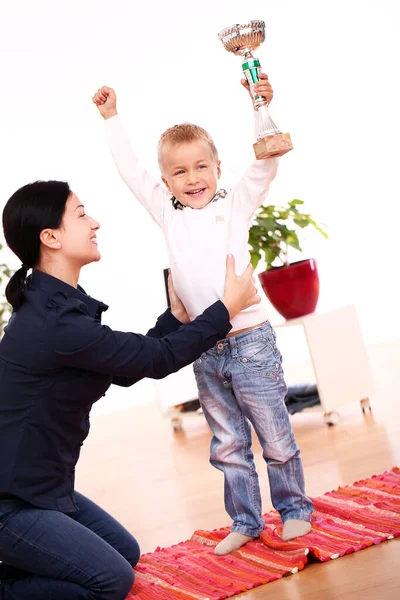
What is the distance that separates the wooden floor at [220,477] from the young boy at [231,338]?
0.25 meters

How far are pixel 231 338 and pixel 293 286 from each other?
1.38 metres

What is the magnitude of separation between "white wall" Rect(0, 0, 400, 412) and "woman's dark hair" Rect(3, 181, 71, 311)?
316 cm

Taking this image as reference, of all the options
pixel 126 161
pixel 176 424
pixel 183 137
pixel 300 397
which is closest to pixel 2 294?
pixel 176 424

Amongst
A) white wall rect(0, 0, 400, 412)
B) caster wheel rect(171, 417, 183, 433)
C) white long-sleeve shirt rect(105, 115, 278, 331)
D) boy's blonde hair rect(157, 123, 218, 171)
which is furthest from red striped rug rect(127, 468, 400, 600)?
white wall rect(0, 0, 400, 412)

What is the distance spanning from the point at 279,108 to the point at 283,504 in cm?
346

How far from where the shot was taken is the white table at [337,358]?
324 centimetres

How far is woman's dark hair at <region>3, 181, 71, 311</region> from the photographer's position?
183 cm

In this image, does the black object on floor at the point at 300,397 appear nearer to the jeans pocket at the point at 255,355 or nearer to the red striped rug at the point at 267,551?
the red striped rug at the point at 267,551

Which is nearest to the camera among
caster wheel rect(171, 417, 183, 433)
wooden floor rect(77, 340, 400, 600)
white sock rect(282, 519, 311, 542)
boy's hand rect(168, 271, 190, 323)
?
wooden floor rect(77, 340, 400, 600)

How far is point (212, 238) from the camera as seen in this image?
1977mm

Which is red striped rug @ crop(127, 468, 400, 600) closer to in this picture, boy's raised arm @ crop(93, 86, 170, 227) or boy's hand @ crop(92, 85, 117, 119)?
boy's raised arm @ crop(93, 86, 170, 227)

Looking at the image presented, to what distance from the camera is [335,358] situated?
3.28 meters

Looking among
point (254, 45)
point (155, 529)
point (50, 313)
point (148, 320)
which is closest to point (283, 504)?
point (155, 529)

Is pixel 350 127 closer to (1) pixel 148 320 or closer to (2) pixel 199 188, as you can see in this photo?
(1) pixel 148 320
